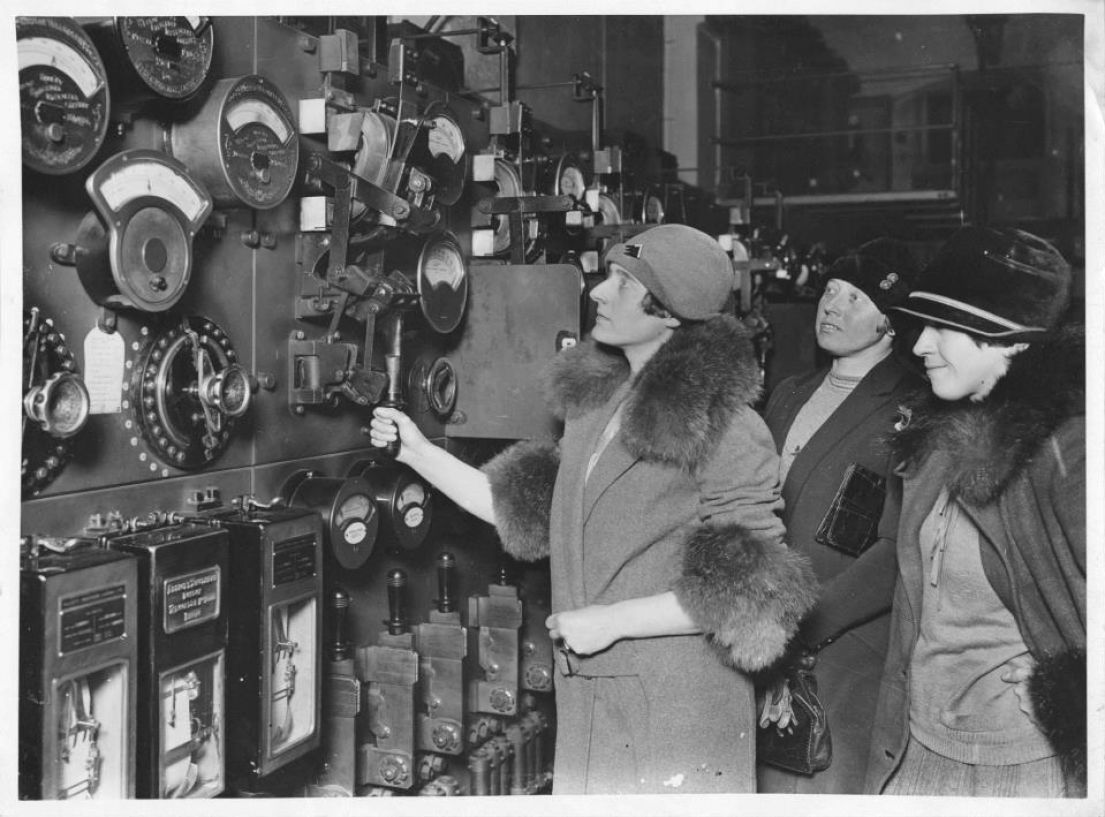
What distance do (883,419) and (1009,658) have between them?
911mm

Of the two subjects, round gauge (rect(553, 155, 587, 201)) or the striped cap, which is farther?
round gauge (rect(553, 155, 587, 201))

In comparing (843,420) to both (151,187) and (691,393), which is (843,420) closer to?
(691,393)

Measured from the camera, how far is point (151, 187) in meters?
1.68

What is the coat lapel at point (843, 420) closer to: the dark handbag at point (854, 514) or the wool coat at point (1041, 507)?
the dark handbag at point (854, 514)

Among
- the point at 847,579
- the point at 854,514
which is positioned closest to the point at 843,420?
the point at 854,514

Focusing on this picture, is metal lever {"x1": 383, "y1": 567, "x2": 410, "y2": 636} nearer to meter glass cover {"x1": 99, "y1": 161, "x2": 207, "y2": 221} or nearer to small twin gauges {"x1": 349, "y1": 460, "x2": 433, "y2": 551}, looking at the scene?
small twin gauges {"x1": 349, "y1": 460, "x2": 433, "y2": 551}

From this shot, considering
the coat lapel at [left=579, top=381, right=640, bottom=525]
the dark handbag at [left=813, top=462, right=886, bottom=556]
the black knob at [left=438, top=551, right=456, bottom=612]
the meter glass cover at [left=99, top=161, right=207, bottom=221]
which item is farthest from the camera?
the black knob at [left=438, top=551, right=456, bottom=612]

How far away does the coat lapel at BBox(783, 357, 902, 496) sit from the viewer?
257 cm

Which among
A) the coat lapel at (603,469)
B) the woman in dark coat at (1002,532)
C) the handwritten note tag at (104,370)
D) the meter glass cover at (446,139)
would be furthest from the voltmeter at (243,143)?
→ the woman in dark coat at (1002,532)

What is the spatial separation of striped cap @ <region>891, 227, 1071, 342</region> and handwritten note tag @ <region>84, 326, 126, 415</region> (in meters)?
1.41

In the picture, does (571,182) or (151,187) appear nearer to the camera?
(151,187)

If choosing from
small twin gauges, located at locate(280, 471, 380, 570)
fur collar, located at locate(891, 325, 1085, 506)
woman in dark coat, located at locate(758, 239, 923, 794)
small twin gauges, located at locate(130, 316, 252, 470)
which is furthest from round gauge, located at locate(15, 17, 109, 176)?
woman in dark coat, located at locate(758, 239, 923, 794)

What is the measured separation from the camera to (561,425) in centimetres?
261

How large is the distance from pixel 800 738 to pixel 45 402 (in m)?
1.77
